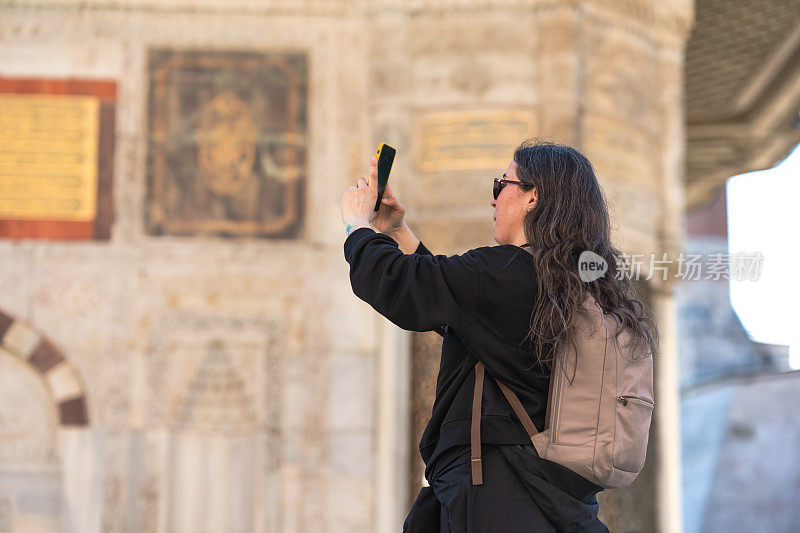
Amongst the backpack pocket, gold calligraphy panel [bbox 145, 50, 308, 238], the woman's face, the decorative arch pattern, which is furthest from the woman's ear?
the decorative arch pattern

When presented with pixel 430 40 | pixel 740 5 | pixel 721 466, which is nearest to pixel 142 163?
pixel 430 40

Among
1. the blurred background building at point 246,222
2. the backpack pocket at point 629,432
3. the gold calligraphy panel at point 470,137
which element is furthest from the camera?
the gold calligraphy panel at point 470,137

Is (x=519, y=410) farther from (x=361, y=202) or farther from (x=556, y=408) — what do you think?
(x=361, y=202)

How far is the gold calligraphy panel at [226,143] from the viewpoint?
6910mm

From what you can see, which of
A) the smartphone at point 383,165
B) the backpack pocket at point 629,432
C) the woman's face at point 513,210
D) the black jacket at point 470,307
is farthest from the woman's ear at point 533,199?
the backpack pocket at point 629,432

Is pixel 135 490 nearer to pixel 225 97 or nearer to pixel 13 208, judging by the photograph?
pixel 13 208

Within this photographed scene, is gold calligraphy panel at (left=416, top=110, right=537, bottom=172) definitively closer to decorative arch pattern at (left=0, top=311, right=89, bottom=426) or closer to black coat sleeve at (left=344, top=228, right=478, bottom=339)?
decorative arch pattern at (left=0, top=311, right=89, bottom=426)

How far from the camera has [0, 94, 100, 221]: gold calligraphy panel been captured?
6.87 meters

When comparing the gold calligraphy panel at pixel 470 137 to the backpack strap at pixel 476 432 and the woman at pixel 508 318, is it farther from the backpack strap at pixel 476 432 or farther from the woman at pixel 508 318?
the backpack strap at pixel 476 432

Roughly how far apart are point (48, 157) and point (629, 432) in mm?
5796

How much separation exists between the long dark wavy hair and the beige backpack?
0.04 metres

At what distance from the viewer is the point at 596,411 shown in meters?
2.14

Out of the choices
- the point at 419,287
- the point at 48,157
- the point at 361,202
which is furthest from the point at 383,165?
the point at 48,157

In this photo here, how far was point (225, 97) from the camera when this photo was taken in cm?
703
